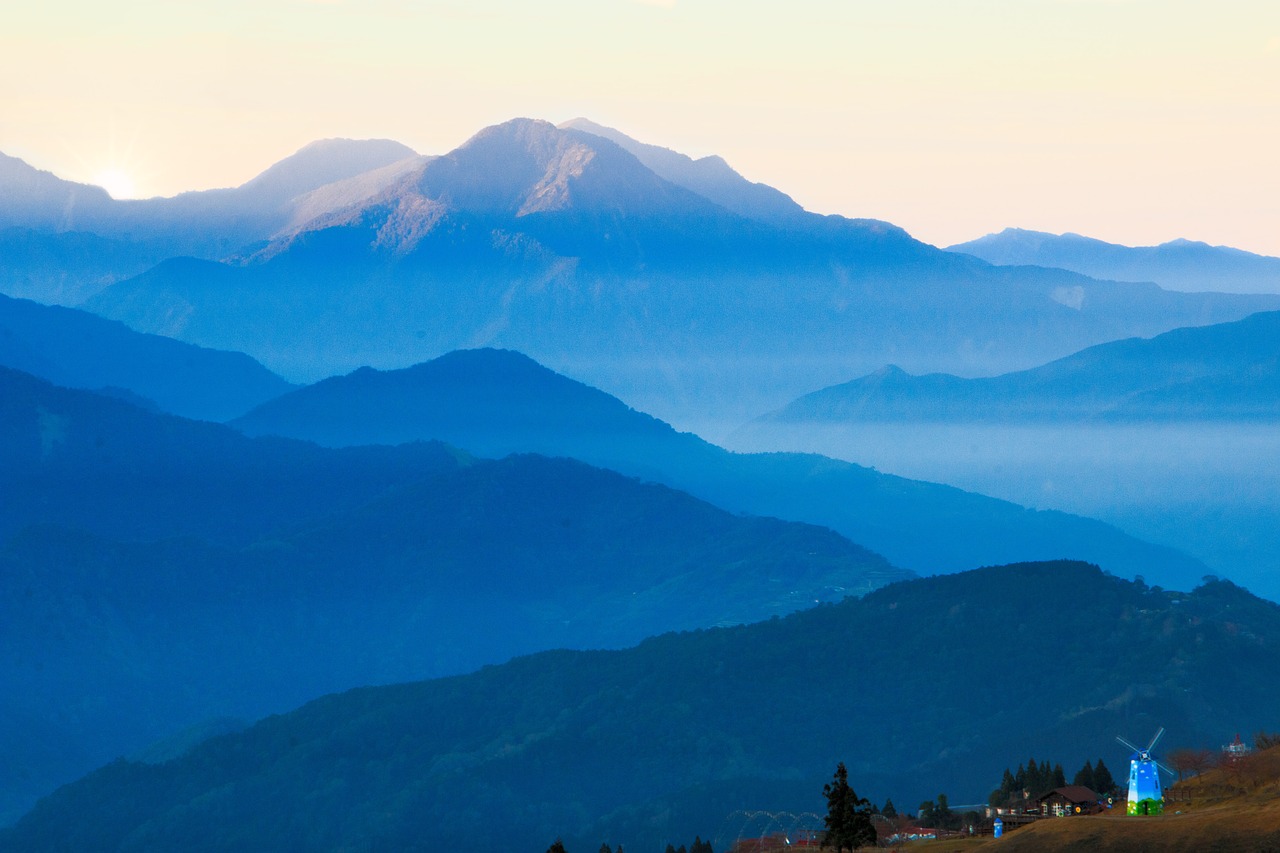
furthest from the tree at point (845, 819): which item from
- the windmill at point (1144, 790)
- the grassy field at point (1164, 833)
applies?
the windmill at point (1144, 790)

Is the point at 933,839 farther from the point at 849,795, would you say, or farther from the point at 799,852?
the point at 849,795

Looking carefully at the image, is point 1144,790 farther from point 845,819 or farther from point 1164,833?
point 845,819

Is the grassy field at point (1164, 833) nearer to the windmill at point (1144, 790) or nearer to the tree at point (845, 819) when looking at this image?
the windmill at point (1144, 790)

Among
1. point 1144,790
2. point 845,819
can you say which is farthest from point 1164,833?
point 845,819

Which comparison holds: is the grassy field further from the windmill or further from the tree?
the tree

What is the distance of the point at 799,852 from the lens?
639 ft

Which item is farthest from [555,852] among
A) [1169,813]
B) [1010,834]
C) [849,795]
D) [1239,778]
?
[1239,778]

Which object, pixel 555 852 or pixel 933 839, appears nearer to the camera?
pixel 555 852

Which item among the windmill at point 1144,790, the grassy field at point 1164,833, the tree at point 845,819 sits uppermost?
the windmill at point 1144,790

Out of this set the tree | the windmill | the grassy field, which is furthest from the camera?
the windmill

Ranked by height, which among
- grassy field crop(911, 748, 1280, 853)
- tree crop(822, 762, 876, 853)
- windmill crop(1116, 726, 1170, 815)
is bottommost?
grassy field crop(911, 748, 1280, 853)

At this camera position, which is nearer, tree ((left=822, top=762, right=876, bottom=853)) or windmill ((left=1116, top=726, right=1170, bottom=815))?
tree ((left=822, top=762, right=876, bottom=853))

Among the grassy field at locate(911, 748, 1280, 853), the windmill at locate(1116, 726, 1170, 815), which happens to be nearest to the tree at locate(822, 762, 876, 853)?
the grassy field at locate(911, 748, 1280, 853)

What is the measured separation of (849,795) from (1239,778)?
1596 inches
